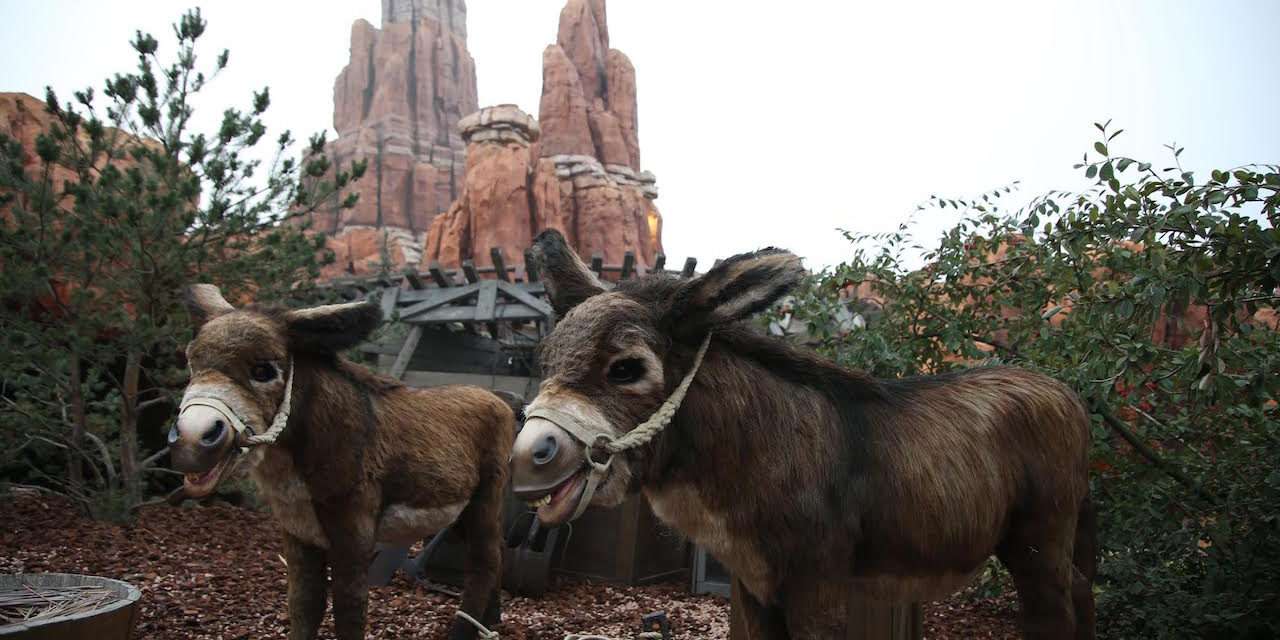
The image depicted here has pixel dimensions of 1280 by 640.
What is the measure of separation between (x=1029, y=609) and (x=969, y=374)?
0.75 m

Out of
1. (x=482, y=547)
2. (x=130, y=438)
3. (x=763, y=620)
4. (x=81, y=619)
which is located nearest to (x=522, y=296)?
(x=130, y=438)

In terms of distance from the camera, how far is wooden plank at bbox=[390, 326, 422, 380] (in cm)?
1076

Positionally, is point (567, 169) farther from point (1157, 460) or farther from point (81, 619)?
point (81, 619)

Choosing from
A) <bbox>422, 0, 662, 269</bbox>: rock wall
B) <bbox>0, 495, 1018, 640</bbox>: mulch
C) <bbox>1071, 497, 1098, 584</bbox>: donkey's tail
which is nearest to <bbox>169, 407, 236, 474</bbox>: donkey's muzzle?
<bbox>0, 495, 1018, 640</bbox>: mulch

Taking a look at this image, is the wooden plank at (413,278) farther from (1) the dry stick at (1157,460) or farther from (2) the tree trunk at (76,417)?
(1) the dry stick at (1157,460)

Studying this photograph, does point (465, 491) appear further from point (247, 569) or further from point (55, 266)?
point (55, 266)

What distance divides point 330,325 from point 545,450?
1817 mm

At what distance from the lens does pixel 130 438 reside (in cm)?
623

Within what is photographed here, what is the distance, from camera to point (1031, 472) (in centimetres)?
241

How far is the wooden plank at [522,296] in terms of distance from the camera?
10.8 meters

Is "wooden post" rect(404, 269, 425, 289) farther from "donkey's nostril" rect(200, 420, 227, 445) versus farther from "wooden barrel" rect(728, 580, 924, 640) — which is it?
"wooden barrel" rect(728, 580, 924, 640)

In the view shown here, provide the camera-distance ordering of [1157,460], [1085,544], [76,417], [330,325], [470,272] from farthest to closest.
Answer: [470,272], [76,417], [1157,460], [330,325], [1085,544]

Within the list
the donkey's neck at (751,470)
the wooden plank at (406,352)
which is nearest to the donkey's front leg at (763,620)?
the donkey's neck at (751,470)

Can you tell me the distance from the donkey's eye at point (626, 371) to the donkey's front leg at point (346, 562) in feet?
5.73
